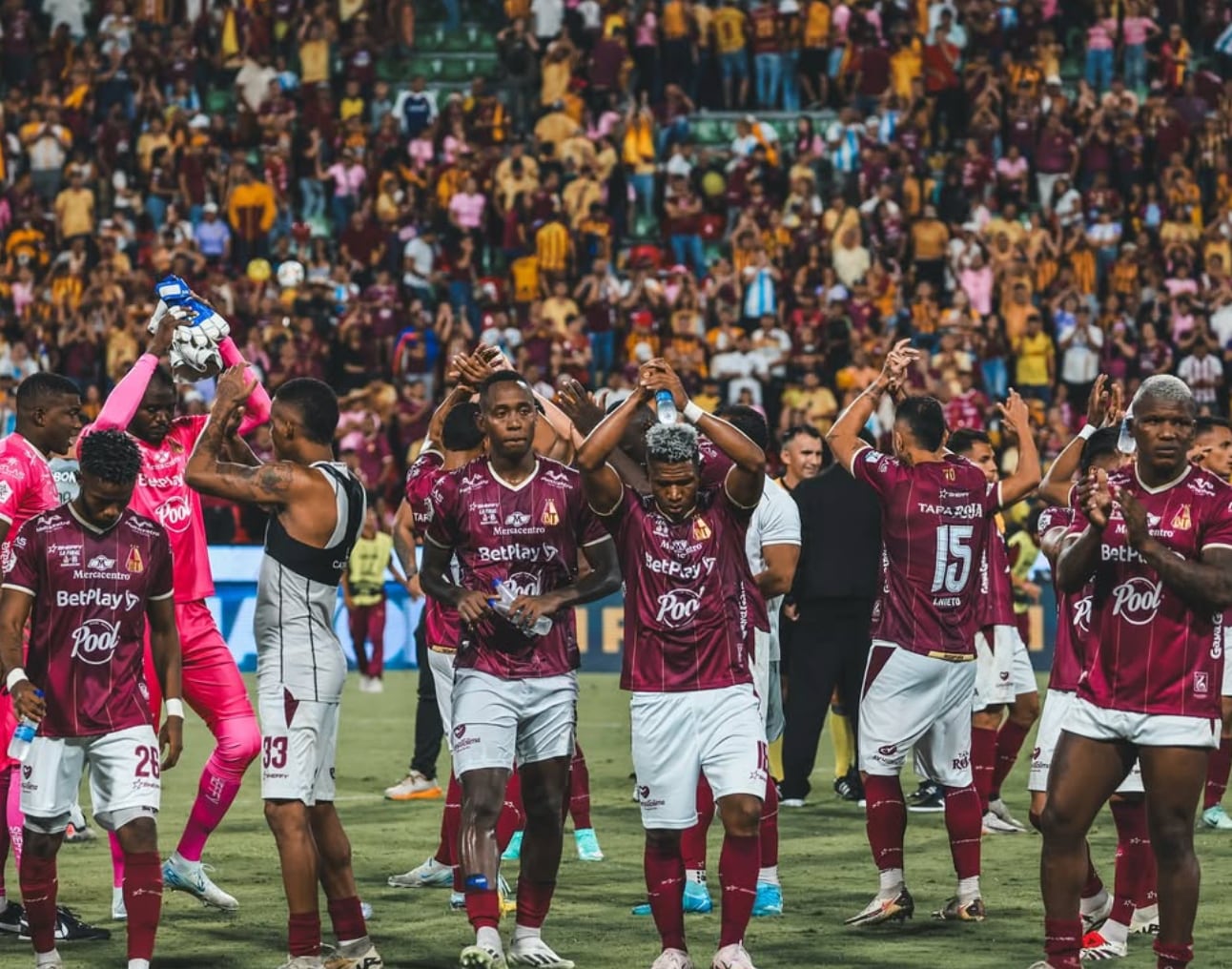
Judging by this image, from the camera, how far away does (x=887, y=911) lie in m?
10.7

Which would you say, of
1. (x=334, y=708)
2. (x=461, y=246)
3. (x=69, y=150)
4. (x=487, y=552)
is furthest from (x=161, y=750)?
(x=69, y=150)

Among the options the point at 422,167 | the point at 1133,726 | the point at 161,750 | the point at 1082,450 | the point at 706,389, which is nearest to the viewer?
the point at 1133,726

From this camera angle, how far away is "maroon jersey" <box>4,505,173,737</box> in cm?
884

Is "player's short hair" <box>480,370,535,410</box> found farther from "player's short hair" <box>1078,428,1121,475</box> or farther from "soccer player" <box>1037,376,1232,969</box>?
"player's short hair" <box>1078,428,1121,475</box>

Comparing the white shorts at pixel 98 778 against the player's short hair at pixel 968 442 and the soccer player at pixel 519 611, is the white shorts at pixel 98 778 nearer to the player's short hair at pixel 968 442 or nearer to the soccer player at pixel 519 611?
the soccer player at pixel 519 611

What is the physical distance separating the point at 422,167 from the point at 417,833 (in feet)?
69.1


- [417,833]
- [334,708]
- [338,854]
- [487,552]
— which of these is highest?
[487,552]

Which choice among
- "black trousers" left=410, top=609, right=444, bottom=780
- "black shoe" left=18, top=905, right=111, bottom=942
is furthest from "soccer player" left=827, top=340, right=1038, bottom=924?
"black shoe" left=18, top=905, right=111, bottom=942

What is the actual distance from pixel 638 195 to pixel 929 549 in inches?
892

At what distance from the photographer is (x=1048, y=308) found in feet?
100

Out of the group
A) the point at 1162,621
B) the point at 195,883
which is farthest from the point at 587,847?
the point at 1162,621

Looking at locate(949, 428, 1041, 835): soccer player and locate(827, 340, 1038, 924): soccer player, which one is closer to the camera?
locate(827, 340, 1038, 924): soccer player

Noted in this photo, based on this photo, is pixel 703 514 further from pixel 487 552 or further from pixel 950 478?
pixel 950 478

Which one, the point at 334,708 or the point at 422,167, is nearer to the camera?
the point at 334,708
